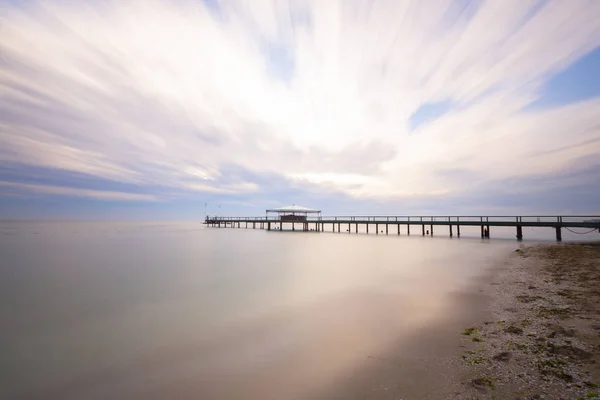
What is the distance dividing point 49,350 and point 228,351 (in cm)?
480

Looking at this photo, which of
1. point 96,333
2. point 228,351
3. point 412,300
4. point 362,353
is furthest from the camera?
point 412,300

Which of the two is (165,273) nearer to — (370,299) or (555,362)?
(370,299)

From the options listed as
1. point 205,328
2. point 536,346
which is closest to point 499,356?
point 536,346

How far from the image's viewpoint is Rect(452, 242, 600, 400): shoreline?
4.36 meters

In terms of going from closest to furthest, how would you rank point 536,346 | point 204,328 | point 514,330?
point 536,346
point 514,330
point 204,328

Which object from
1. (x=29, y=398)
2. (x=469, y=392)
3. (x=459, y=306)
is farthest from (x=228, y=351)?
(x=459, y=306)

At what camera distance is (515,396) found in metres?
4.18

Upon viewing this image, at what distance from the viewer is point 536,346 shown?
5762 millimetres

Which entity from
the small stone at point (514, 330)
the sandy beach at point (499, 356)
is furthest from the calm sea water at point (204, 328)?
the small stone at point (514, 330)

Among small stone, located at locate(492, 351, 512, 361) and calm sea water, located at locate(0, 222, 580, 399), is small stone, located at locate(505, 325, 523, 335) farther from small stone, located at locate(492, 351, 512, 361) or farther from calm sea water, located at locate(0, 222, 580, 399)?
calm sea water, located at locate(0, 222, 580, 399)

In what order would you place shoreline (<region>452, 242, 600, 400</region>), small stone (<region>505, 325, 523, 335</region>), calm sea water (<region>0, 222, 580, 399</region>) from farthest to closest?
1. small stone (<region>505, 325, 523, 335</region>)
2. calm sea water (<region>0, 222, 580, 399</region>)
3. shoreline (<region>452, 242, 600, 400</region>)

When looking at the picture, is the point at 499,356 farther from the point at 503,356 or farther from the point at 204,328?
the point at 204,328

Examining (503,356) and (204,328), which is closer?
(503,356)

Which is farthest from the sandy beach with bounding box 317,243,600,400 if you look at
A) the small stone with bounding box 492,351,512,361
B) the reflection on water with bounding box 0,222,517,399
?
the reflection on water with bounding box 0,222,517,399
